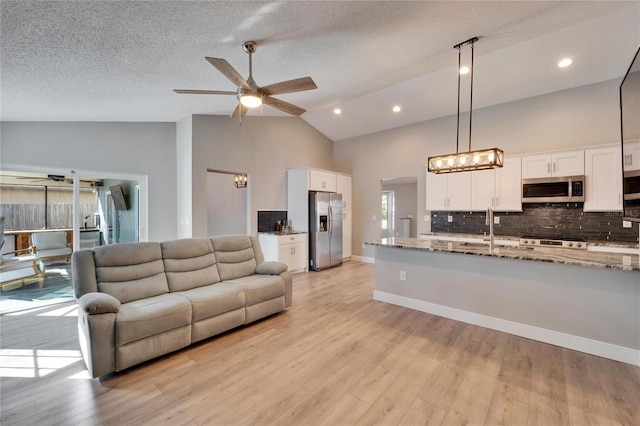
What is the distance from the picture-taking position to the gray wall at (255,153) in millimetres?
4973

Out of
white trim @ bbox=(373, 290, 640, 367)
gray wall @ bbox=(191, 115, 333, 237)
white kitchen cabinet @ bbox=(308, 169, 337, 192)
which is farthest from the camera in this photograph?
white kitchen cabinet @ bbox=(308, 169, 337, 192)

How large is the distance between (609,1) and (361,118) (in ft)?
13.1

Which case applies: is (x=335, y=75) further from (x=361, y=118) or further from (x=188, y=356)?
(x=188, y=356)

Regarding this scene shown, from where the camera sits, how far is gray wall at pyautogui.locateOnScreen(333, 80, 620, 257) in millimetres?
4371

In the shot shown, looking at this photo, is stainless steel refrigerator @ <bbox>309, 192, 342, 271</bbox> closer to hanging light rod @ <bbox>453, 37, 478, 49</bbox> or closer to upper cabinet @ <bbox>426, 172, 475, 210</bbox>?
upper cabinet @ <bbox>426, 172, 475, 210</bbox>

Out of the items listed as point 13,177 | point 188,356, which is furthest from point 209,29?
point 13,177

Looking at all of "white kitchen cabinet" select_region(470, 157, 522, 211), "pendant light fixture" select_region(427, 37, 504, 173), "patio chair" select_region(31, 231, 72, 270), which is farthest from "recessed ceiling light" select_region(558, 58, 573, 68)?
"patio chair" select_region(31, 231, 72, 270)

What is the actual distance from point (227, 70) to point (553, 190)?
16.6 ft

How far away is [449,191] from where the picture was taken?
17.7 ft

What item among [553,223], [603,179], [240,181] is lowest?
[553,223]

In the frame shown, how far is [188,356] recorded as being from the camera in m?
2.54

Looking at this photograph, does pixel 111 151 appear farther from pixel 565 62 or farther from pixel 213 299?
pixel 565 62

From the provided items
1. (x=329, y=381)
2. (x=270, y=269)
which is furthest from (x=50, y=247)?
(x=329, y=381)

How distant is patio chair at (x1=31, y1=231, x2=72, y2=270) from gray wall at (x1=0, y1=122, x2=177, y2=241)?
1.03 metres
